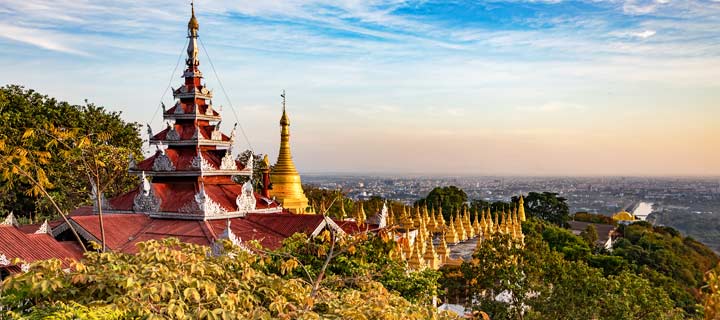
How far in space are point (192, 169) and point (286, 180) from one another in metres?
8.80

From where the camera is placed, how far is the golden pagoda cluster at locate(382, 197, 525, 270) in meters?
23.8

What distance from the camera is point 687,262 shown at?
50656 mm

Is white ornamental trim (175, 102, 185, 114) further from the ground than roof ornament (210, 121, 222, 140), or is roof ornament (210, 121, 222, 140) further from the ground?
white ornamental trim (175, 102, 185, 114)

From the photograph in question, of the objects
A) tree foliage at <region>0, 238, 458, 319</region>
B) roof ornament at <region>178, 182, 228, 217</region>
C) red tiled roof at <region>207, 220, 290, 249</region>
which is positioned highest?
roof ornament at <region>178, 182, 228, 217</region>

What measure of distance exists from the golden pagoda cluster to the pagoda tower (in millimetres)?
5465

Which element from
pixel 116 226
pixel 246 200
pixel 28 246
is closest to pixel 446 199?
pixel 246 200

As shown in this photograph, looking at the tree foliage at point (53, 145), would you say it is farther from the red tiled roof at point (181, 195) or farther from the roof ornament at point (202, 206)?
the roof ornament at point (202, 206)

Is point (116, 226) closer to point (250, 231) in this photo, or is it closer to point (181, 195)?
point (181, 195)

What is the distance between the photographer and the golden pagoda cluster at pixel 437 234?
2377 cm

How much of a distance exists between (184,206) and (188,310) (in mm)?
13019

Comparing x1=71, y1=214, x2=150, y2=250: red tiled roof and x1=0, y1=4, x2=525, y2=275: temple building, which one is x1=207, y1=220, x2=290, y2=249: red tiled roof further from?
x1=71, y1=214, x2=150, y2=250: red tiled roof

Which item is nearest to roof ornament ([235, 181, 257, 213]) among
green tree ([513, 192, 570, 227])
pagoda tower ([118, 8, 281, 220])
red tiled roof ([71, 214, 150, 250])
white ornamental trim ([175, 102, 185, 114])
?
pagoda tower ([118, 8, 281, 220])

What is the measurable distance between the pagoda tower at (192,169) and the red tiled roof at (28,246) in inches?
170

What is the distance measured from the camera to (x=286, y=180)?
30375 mm
